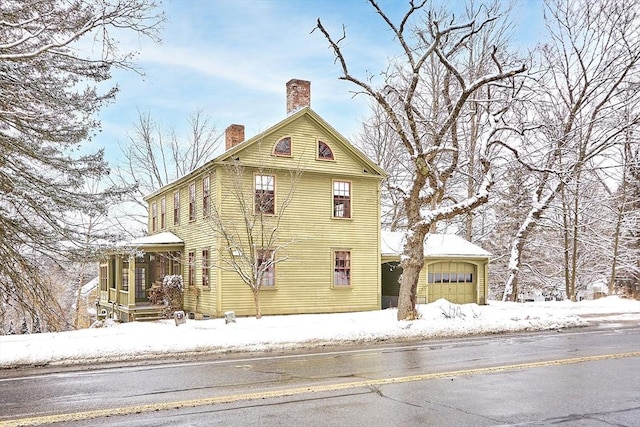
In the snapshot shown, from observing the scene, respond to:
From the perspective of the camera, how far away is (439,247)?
88.2 ft

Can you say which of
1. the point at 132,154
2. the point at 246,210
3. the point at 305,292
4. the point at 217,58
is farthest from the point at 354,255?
the point at 132,154

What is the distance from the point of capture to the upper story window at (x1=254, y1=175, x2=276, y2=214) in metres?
21.5

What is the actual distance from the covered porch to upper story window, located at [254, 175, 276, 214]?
4381 millimetres

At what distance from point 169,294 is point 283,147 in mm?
7834

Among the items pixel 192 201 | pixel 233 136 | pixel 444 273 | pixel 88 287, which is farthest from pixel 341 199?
pixel 88 287

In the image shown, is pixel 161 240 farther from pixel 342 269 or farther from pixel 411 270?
pixel 411 270

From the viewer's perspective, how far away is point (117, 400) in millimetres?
7227

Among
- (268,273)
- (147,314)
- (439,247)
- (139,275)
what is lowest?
(147,314)

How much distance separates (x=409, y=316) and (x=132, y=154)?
3044cm

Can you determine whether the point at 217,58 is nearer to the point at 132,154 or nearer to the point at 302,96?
the point at 302,96

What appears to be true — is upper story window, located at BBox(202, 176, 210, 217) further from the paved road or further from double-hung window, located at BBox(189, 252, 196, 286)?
the paved road

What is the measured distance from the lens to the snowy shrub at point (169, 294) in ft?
76.8

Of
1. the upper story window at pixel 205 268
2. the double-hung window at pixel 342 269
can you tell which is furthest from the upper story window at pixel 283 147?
the upper story window at pixel 205 268

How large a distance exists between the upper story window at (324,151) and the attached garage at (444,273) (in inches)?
208
